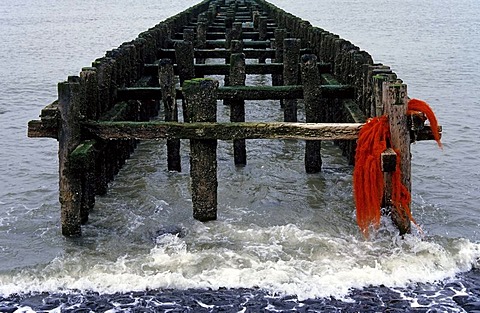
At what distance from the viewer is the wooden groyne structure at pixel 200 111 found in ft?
25.3

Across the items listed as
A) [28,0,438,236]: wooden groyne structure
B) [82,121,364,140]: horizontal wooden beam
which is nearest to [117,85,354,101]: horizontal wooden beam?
[28,0,438,236]: wooden groyne structure

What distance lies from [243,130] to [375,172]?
153 centimetres

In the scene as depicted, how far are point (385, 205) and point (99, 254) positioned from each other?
3344 mm

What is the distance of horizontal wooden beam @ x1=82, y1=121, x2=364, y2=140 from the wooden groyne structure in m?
0.01

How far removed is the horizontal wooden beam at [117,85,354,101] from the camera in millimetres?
9812

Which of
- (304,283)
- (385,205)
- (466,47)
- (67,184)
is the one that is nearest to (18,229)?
(67,184)

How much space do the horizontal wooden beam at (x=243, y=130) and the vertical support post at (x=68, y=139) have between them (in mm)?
534

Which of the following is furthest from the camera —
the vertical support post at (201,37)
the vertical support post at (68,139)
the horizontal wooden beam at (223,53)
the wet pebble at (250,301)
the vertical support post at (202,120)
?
the vertical support post at (201,37)

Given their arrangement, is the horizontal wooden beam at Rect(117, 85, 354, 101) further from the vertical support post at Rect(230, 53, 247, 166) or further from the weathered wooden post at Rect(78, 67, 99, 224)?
the weathered wooden post at Rect(78, 67, 99, 224)

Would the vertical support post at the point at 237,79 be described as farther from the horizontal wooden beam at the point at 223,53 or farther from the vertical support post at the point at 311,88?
the horizontal wooden beam at the point at 223,53

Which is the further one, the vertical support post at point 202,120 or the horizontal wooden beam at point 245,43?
the horizontal wooden beam at point 245,43

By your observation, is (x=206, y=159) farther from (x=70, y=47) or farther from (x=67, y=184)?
(x=70, y=47)

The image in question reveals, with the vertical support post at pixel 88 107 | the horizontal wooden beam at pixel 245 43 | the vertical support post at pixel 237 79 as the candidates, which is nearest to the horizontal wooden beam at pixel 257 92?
the vertical support post at pixel 237 79

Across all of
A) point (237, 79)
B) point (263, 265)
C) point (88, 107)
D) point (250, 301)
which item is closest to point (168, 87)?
point (237, 79)
